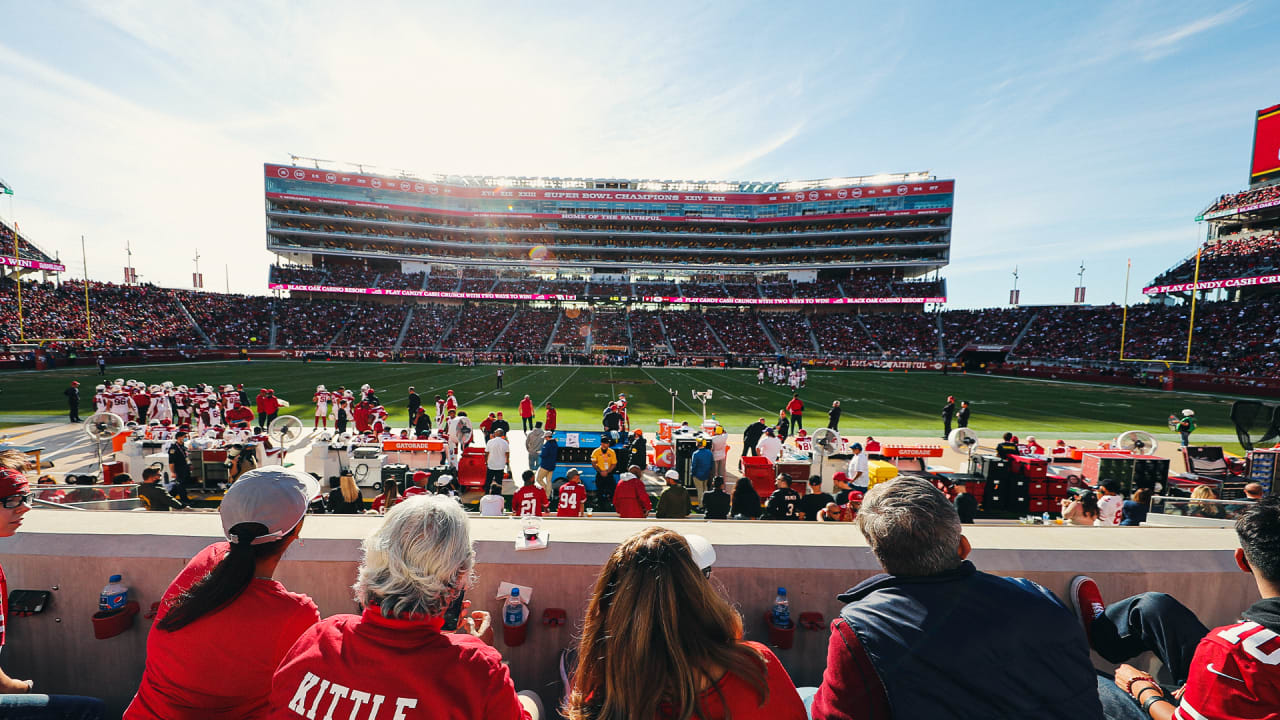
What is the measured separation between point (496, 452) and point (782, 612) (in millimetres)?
7759

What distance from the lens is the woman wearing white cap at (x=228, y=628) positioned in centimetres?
174

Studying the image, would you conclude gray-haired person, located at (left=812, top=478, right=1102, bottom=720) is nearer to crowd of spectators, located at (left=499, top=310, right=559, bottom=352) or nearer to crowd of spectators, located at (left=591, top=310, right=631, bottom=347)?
crowd of spectators, located at (left=499, top=310, right=559, bottom=352)

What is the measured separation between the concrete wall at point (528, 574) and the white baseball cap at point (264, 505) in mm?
1047

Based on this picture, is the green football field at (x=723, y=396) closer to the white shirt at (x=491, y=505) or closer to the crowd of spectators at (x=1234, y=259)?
the white shirt at (x=491, y=505)

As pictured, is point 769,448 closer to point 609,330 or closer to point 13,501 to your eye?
point 13,501

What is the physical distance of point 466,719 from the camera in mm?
1430

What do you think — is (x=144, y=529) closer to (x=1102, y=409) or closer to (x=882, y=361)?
(x=1102, y=409)

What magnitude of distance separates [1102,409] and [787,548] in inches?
1179

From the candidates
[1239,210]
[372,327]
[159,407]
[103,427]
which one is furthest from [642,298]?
[103,427]

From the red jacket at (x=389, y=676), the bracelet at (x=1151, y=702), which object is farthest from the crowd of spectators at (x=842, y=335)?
the red jacket at (x=389, y=676)

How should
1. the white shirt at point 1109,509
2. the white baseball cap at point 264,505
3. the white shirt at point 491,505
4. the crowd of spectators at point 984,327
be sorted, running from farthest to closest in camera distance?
the crowd of spectators at point 984,327 → the white shirt at point 1109,509 → the white shirt at point 491,505 → the white baseball cap at point 264,505

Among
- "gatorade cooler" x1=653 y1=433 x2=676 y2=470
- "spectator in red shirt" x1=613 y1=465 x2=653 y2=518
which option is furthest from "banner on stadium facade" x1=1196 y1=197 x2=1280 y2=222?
"spectator in red shirt" x1=613 y1=465 x2=653 y2=518

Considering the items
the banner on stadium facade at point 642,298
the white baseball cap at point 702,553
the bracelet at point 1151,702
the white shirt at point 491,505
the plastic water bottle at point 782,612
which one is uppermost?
the banner on stadium facade at point 642,298

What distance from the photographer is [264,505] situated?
6.45 feet
